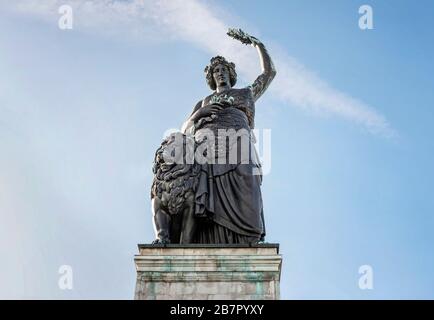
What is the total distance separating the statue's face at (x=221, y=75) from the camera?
59.6 feet

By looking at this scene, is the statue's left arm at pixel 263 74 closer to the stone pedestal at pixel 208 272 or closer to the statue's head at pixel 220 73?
the statue's head at pixel 220 73

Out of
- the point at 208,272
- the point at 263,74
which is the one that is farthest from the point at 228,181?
the point at 263,74

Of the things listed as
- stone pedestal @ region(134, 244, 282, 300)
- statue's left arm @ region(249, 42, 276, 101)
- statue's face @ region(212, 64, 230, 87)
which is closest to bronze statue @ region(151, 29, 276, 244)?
stone pedestal @ region(134, 244, 282, 300)

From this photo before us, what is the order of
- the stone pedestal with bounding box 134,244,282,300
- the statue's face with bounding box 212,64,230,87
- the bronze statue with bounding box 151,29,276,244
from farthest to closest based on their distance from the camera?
the statue's face with bounding box 212,64,230,87 < the bronze statue with bounding box 151,29,276,244 < the stone pedestal with bounding box 134,244,282,300

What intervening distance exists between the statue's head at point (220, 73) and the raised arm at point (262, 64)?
0.54m

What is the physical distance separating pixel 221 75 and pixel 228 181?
3336mm

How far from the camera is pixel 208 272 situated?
1427cm

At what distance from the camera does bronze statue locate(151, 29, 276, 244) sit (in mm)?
15367

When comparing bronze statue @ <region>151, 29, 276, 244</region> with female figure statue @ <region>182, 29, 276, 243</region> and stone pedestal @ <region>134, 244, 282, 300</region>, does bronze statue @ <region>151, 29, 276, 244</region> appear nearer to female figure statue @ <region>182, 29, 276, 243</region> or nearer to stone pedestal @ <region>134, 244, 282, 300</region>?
female figure statue @ <region>182, 29, 276, 243</region>

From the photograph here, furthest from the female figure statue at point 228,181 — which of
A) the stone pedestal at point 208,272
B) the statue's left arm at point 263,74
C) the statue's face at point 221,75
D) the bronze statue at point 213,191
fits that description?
the stone pedestal at point 208,272
